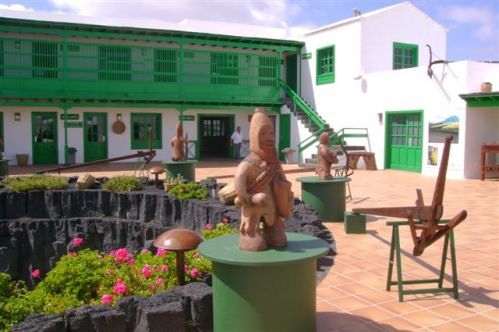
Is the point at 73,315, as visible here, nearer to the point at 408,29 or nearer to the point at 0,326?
the point at 0,326

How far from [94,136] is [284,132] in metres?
8.23

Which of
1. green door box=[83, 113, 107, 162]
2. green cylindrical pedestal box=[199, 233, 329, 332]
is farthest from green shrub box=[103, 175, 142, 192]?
green door box=[83, 113, 107, 162]

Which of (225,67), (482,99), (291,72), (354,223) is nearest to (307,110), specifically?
(291,72)

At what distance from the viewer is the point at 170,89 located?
860 inches

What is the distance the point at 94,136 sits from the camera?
21719mm

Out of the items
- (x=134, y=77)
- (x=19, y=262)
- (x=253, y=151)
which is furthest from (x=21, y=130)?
(x=253, y=151)

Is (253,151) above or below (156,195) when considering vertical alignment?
above

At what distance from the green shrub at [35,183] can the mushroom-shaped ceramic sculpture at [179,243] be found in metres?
7.02

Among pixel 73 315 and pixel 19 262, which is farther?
pixel 19 262

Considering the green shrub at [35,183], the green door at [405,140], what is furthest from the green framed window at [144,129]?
the green shrub at [35,183]

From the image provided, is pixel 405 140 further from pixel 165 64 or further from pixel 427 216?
pixel 427 216

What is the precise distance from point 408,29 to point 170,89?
1005 cm

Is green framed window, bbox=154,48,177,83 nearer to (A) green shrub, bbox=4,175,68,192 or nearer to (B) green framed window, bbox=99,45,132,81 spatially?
(B) green framed window, bbox=99,45,132,81

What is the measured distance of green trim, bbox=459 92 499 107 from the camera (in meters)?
14.9
